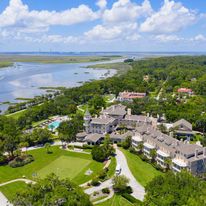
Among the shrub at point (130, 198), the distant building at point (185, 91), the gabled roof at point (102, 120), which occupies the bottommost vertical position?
the shrub at point (130, 198)

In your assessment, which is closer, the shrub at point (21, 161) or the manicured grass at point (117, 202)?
the manicured grass at point (117, 202)

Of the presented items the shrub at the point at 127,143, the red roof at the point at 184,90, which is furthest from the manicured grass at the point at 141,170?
the red roof at the point at 184,90

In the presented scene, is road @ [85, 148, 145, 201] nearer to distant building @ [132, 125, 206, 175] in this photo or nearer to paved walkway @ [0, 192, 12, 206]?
distant building @ [132, 125, 206, 175]

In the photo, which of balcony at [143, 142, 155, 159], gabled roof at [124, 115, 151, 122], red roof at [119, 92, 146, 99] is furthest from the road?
red roof at [119, 92, 146, 99]

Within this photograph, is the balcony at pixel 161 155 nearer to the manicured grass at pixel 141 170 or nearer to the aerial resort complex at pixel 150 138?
the aerial resort complex at pixel 150 138

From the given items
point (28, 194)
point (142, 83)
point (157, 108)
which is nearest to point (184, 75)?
point (142, 83)

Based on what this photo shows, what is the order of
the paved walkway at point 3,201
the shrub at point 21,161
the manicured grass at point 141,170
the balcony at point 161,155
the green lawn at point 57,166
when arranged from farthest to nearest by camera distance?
1. the shrub at point 21,161
2. the balcony at point 161,155
3. the green lawn at point 57,166
4. the manicured grass at point 141,170
5. the paved walkway at point 3,201
